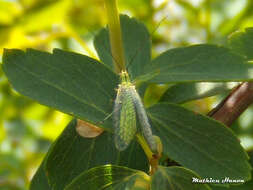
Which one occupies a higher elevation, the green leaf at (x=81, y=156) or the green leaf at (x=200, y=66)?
the green leaf at (x=200, y=66)

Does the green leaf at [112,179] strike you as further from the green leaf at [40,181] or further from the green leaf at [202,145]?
the green leaf at [40,181]

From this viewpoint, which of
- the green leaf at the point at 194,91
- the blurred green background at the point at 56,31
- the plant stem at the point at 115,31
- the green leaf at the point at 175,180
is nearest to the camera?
the green leaf at the point at 175,180

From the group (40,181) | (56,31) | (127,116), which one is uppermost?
(56,31)

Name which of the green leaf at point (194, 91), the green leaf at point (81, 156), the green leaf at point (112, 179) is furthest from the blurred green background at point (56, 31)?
the green leaf at point (112, 179)

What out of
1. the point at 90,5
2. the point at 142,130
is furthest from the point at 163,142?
the point at 90,5

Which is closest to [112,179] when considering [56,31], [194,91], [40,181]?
[40,181]

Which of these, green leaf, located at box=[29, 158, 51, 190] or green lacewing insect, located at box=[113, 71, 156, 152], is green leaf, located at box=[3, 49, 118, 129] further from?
green leaf, located at box=[29, 158, 51, 190]

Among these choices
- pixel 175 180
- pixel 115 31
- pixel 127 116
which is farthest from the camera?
pixel 127 116

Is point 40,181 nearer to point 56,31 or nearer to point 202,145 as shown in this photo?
point 202,145
